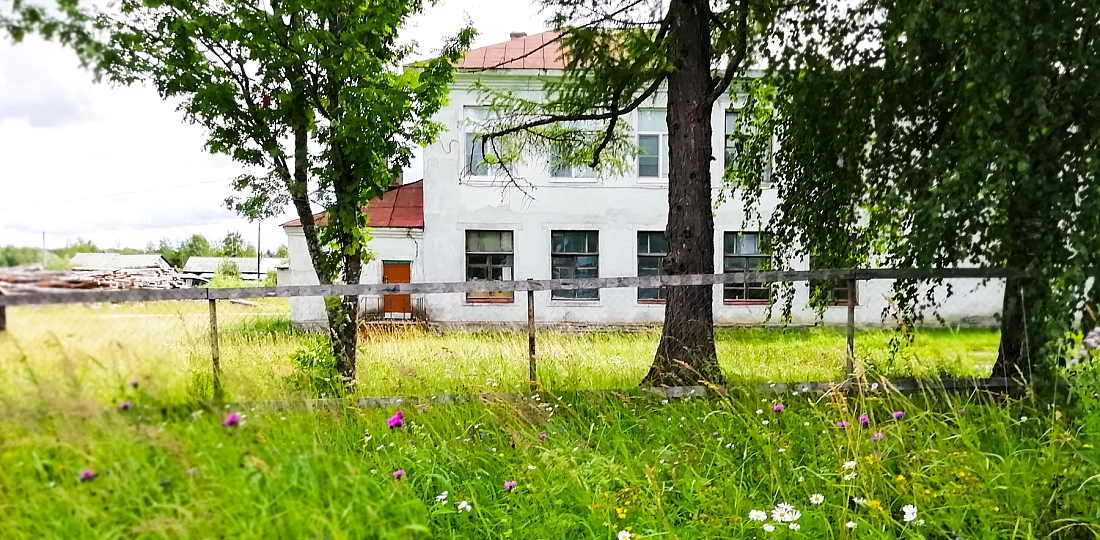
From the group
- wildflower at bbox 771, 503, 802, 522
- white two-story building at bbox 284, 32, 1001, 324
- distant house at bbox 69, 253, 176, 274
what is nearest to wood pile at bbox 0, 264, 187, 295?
distant house at bbox 69, 253, 176, 274

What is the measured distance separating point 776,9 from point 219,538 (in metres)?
3.74

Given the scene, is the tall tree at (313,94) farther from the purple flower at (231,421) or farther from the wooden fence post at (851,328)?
the wooden fence post at (851,328)

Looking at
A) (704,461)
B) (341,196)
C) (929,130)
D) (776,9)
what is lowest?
(704,461)

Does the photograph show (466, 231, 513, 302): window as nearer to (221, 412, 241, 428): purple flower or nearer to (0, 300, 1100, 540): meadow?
(0, 300, 1100, 540): meadow

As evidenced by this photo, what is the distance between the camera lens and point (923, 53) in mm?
2998

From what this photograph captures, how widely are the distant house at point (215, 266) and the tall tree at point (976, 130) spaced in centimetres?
319

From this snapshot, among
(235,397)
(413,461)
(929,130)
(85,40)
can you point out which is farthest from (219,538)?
(929,130)

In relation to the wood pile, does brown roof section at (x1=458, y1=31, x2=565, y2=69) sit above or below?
above

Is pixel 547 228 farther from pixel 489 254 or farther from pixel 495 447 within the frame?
pixel 495 447

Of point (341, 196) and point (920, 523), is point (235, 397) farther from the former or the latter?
point (341, 196)

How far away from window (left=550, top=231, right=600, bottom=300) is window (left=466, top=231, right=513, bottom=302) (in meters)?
0.84

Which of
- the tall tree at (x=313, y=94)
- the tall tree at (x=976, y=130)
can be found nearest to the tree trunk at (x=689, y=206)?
the tall tree at (x=976, y=130)

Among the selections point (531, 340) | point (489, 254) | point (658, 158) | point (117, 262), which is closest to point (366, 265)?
point (489, 254)

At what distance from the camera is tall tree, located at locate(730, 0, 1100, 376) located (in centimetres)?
263
